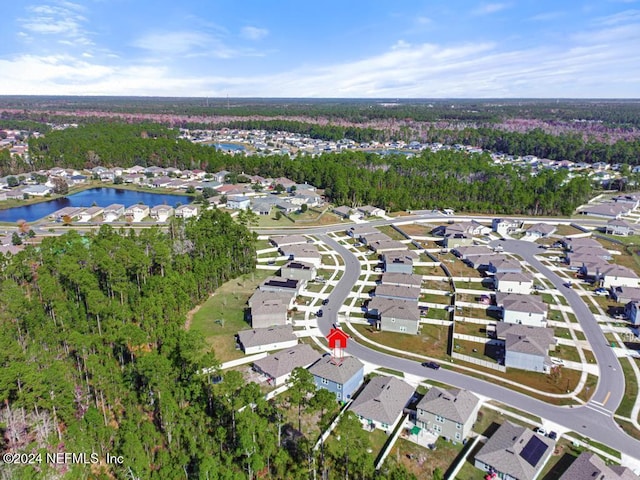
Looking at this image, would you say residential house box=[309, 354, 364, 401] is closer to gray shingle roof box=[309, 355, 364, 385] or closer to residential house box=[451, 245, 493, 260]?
gray shingle roof box=[309, 355, 364, 385]

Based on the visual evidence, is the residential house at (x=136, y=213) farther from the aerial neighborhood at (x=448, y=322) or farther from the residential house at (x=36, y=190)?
the residential house at (x=36, y=190)

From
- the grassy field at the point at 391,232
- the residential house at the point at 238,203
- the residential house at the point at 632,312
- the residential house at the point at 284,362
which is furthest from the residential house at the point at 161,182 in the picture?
the residential house at the point at 632,312

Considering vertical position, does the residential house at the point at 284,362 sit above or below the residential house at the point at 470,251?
below

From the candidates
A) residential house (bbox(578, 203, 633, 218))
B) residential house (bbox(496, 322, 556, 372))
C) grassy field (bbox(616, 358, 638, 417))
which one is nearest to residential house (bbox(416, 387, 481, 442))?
residential house (bbox(496, 322, 556, 372))

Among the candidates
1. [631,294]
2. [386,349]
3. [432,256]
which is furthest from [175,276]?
[631,294]

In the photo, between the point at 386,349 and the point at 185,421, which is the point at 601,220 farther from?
the point at 185,421

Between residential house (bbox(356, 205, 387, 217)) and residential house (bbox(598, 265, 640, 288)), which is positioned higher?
residential house (bbox(356, 205, 387, 217))
